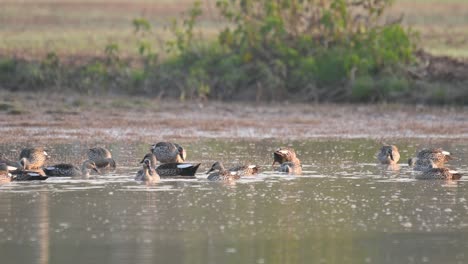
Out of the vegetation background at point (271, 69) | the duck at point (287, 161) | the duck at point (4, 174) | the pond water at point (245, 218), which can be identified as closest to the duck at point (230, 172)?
the pond water at point (245, 218)

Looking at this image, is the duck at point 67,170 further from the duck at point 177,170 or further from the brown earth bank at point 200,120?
the brown earth bank at point 200,120

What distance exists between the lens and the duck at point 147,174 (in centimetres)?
1653

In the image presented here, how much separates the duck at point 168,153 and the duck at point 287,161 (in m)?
1.39

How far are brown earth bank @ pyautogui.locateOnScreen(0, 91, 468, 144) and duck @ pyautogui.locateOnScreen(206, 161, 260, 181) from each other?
497 centimetres

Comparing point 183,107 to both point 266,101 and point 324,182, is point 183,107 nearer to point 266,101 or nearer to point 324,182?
point 266,101

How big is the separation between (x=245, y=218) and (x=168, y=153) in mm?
4740

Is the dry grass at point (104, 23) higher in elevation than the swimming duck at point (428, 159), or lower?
higher

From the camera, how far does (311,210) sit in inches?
569

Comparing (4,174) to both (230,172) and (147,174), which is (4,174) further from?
(230,172)

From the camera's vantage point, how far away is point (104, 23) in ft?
140

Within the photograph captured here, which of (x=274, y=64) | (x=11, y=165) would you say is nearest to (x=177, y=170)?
(x=11, y=165)

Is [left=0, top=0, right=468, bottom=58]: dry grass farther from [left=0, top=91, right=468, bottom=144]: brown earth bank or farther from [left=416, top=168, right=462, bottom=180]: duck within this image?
[left=416, top=168, right=462, bottom=180]: duck

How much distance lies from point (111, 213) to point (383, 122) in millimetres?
11582

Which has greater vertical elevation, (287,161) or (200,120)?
(200,120)
